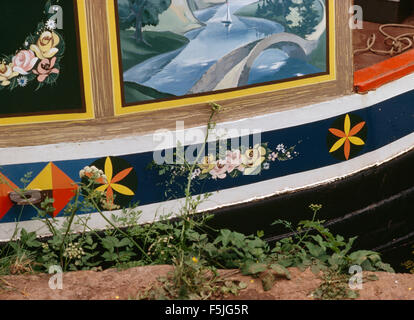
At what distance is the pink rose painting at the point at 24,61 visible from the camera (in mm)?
3838

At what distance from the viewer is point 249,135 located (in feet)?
14.6

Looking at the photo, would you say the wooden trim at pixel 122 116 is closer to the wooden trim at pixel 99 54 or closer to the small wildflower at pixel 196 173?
the wooden trim at pixel 99 54

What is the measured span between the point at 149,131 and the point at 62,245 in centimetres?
75

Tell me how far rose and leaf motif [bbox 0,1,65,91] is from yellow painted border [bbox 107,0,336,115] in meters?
0.27

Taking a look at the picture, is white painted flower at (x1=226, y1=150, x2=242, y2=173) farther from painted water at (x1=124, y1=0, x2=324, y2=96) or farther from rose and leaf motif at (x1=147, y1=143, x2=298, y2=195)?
painted water at (x1=124, y1=0, x2=324, y2=96)

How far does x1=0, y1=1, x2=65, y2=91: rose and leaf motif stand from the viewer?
12.6 feet

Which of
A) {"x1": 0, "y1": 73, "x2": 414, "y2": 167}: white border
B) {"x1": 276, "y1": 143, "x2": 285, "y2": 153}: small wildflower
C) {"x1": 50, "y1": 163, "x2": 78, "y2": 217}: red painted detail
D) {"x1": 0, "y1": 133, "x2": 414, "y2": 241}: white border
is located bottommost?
{"x1": 0, "y1": 133, "x2": 414, "y2": 241}: white border

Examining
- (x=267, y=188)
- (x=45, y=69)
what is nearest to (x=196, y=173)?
(x=267, y=188)

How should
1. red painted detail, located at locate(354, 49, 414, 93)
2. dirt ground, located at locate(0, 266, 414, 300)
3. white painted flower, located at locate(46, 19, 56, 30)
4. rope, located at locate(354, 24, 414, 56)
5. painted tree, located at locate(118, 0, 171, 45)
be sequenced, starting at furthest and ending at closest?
rope, located at locate(354, 24, 414, 56), red painted detail, located at locate(354, 49, 414, 93), painted tree, located at locate(118, 0, 171, 45), white painted flower, located at locate(46, 19, 56, 30), dirt ground, located at locate(0, 266, 414, 300)

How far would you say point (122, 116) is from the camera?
13.4ft

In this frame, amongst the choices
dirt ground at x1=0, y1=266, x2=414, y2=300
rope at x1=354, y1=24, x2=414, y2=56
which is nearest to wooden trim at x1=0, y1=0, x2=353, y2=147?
dirt ground at x1=0, y1=266, x2=414, y2=300

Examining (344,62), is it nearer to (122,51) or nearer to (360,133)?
(360,133)
